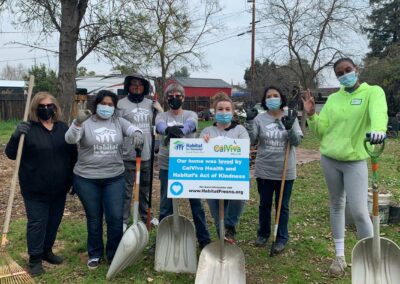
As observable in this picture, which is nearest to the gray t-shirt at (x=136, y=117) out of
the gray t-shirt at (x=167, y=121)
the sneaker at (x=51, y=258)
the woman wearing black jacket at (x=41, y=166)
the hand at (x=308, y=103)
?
the gray t-shirt at (x=167, y=121)

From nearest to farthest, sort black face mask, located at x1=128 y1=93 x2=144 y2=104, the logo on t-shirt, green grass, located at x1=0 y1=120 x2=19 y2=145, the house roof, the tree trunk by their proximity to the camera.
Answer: the logo on t-shirt < black face mask, located at x1=128 y1=93 x2=144 y2=104 < the tree trunk < green grass, located at x1=0 y1=120 x2=19 y2=145 < the house roof

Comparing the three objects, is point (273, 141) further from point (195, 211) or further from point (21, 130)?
point (21, 130)

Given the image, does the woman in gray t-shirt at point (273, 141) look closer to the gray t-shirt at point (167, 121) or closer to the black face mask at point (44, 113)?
the gray t-shirt at point (167, 121)

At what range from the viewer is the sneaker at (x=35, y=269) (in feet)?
Result: 14.5

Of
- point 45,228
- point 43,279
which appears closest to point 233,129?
point 45,228

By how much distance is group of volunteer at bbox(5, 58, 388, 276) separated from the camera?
413 cm

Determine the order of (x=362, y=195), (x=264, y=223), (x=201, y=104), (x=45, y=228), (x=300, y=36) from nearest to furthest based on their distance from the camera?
(x=362, y=195)
(x=45, y=228)
(x=264, y=223)
(x=300, y=36)
(x=201, y=104)

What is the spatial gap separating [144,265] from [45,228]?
3.75 feet

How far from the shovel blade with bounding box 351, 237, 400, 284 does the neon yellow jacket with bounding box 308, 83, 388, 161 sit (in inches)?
33.0

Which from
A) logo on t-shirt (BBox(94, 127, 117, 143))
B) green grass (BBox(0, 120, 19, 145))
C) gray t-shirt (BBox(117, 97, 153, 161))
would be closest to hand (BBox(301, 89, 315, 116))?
gray t-shirt (BBox(117, 97, 153, 161))

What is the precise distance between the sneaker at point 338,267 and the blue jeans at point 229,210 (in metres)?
1.18

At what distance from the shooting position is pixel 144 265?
185 inches

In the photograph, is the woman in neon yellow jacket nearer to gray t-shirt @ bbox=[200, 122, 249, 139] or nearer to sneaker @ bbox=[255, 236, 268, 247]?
gray t-shirt @ bbox=[200, 122, 249, 139]

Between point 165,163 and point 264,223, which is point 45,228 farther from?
point 264,223
